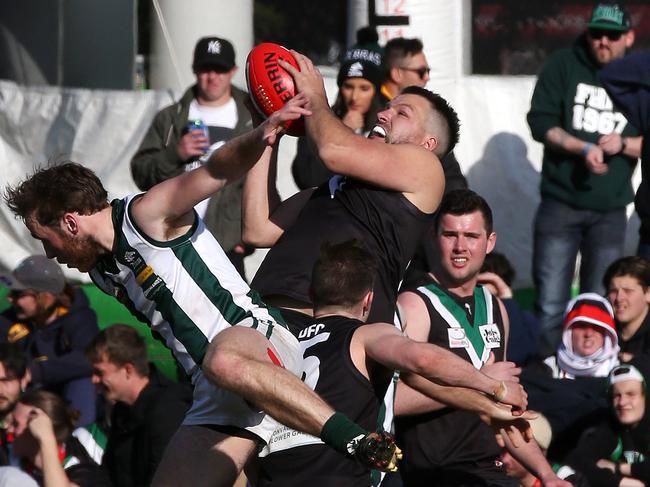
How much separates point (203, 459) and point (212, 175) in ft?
3.66

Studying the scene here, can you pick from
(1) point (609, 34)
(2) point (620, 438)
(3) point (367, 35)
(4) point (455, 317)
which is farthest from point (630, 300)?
(3) point (367, 35)

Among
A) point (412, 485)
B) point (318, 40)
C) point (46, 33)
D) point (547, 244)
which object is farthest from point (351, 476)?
point (318, 40)

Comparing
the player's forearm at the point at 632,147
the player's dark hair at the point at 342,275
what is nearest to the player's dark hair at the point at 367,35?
the player's forearm at the point at 632,147

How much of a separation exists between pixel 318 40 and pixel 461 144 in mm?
3014

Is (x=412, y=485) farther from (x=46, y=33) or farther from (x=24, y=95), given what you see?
(x=46, y=33)

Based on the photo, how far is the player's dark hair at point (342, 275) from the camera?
5.62 m

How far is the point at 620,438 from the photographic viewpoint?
7.84m

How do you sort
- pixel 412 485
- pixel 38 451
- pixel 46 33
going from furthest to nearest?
1. pixel 46 33
2. pixel 38 451
3. pixel 412 485

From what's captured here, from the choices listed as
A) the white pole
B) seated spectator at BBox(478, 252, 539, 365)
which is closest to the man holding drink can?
the white pole

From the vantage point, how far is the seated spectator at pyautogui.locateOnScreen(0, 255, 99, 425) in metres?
8.91

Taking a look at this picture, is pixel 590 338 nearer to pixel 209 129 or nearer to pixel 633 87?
pixel 633 87

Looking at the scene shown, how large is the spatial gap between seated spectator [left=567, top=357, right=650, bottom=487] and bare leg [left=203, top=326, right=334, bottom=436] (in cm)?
306

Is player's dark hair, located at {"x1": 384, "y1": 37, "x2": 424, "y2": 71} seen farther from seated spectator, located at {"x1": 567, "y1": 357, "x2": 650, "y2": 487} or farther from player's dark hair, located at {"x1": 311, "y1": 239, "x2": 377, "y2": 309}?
player's dark hair, located at {"x1": 311, "y1": 239, "x2": 377, "y2": 309}

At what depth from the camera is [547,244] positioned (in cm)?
928
